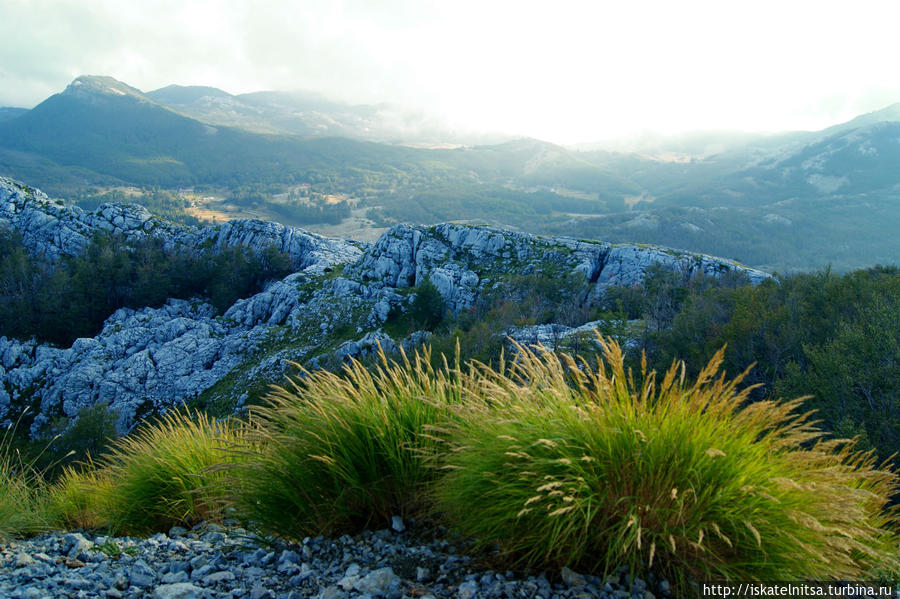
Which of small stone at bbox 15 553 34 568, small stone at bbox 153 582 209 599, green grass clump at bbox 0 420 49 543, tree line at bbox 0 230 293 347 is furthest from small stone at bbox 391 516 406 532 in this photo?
tree line at bbox 0 230 293 347

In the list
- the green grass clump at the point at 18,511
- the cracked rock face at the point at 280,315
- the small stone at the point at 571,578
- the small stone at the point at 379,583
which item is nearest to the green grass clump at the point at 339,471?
the small stone at the point at 379,583

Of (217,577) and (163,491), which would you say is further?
(163,491)

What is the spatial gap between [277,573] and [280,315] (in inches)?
1716

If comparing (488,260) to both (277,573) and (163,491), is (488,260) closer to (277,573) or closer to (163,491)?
(163,491)

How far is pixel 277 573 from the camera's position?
3365 millimetres

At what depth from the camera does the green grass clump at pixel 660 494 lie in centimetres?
275

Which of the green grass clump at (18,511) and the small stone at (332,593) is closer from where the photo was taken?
the small stone at (332,593)

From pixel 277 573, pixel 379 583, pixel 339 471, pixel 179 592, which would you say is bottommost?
pixel 277 573

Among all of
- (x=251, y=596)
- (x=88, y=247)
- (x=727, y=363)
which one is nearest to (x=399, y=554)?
(x=251, y=596)

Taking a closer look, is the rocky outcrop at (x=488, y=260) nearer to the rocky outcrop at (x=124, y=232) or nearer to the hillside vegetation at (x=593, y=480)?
the rocky outcrop at (x=124, y=232)

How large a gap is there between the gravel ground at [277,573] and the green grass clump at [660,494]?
0.20 m

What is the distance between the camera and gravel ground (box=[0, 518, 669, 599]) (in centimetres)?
287

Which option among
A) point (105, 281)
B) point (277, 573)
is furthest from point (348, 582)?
point (105, 281)

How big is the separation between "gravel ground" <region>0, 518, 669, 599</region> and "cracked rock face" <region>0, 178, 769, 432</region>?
78.0ft
